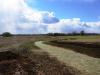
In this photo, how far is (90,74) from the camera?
19797 mm

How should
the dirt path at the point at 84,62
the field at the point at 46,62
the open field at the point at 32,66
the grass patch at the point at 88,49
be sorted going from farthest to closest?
the grass patch at the point at 88,49 < the dirt path at the point at 84,62 < the field at the point at 46,62 < the open field at the point at 32,66

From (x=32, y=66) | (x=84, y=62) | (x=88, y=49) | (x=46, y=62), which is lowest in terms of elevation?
(x=88, y=49)

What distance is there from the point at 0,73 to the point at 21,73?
1.54m

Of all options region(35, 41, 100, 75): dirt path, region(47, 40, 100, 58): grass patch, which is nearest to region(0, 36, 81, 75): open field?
region(35, 41, 100, 75): dirt path

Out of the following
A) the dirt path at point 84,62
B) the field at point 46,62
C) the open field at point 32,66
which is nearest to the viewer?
the open field at point 32,66

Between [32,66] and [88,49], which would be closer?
[32,66]

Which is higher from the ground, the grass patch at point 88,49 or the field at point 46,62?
the field at point 46,62

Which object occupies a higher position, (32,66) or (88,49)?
(32,66)

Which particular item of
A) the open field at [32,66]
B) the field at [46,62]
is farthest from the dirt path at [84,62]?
the open field at [32,66]

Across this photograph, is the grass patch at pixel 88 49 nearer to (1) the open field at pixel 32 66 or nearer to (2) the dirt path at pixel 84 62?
(2) the dirt path at pixel 84 62

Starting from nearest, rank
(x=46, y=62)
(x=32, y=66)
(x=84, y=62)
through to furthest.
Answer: (x=32, y=66) → (x=46, y=62) → (x=84, y=62)

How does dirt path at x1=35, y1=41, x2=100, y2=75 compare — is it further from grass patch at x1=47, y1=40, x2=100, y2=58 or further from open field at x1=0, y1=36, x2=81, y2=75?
grass patch at x1=47, y1=40, x2=100, y2=58

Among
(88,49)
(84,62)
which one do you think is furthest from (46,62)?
(88,49)

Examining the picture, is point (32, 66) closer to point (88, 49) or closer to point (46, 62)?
point (46, 62)
